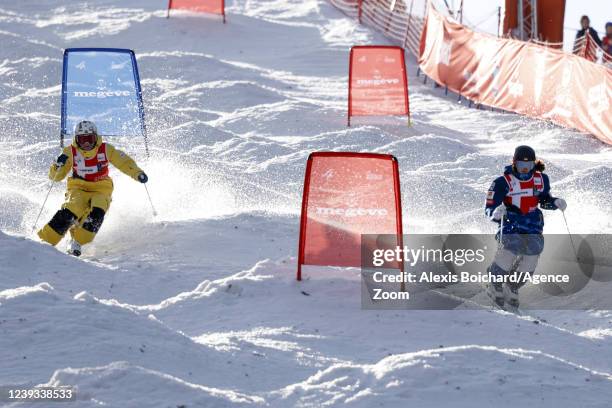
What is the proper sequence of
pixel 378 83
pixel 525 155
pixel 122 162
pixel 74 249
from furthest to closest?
1. pixel 378 83
2. pixel 122 162
3. pixel 74 249
4. pixel 525 155

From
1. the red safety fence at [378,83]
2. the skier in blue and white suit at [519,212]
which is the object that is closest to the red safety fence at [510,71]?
the red safety fence at [378,83]

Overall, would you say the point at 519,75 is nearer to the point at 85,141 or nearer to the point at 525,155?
the point at 525,155

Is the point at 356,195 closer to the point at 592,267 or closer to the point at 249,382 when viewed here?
the point at 249,382

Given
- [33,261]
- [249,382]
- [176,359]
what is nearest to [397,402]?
[249,382]

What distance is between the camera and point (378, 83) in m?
17.4

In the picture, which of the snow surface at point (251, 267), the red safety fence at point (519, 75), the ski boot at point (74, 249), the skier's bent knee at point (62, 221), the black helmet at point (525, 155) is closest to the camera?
the snow surface at point (251, 267)

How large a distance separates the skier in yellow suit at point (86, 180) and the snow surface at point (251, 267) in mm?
293

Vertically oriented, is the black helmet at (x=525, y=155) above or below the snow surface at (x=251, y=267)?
above

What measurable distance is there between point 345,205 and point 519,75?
35.8 ft

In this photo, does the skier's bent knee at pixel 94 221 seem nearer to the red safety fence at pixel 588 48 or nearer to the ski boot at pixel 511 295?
the ski boot at pixel 511 295

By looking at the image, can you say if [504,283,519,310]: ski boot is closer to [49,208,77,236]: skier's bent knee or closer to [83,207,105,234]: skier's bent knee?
[83,207,105,234]: skier's bent knee

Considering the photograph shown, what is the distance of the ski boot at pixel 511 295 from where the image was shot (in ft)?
30.6

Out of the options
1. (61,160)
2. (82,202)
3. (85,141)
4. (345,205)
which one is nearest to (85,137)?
(85,141)

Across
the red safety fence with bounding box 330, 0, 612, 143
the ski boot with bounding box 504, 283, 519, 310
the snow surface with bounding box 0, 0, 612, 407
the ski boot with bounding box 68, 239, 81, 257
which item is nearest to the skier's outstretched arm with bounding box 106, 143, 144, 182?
the snow surface with bounding box 0, 0, 612, 407
